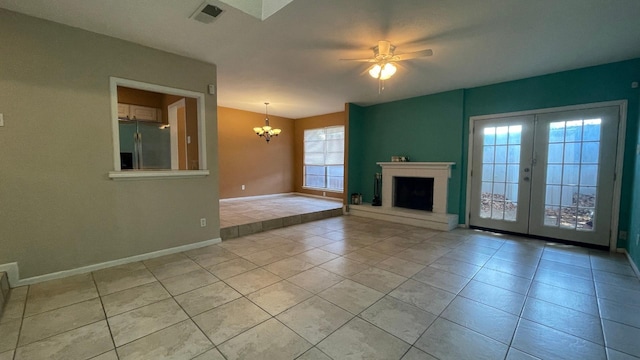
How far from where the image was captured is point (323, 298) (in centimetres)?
226

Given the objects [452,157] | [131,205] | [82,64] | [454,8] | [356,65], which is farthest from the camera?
[452,157]

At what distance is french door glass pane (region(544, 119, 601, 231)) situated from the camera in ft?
12.0

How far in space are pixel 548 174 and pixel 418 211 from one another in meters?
2.13

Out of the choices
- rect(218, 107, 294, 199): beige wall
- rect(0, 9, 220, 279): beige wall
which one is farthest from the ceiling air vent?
rect(218, 107, 294, 199): beige wall

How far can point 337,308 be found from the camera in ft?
6.89

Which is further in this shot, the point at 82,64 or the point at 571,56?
the point at 571,56

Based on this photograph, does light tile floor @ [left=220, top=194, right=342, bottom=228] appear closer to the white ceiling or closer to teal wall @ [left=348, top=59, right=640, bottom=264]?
teal wall @ [left=348, top=59, right=640, bottom=264]

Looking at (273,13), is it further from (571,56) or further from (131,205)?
(571,56)

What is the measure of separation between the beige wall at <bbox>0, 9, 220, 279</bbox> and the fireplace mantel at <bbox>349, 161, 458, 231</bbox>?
13.2 feet

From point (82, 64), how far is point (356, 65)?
10.5ft

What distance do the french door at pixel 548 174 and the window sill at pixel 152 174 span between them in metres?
4.75

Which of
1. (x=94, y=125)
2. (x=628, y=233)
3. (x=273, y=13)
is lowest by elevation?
(x=628, y=233)

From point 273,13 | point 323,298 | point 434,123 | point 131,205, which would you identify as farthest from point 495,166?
point 131,205

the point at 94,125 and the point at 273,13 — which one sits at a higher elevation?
the point at 273,13
